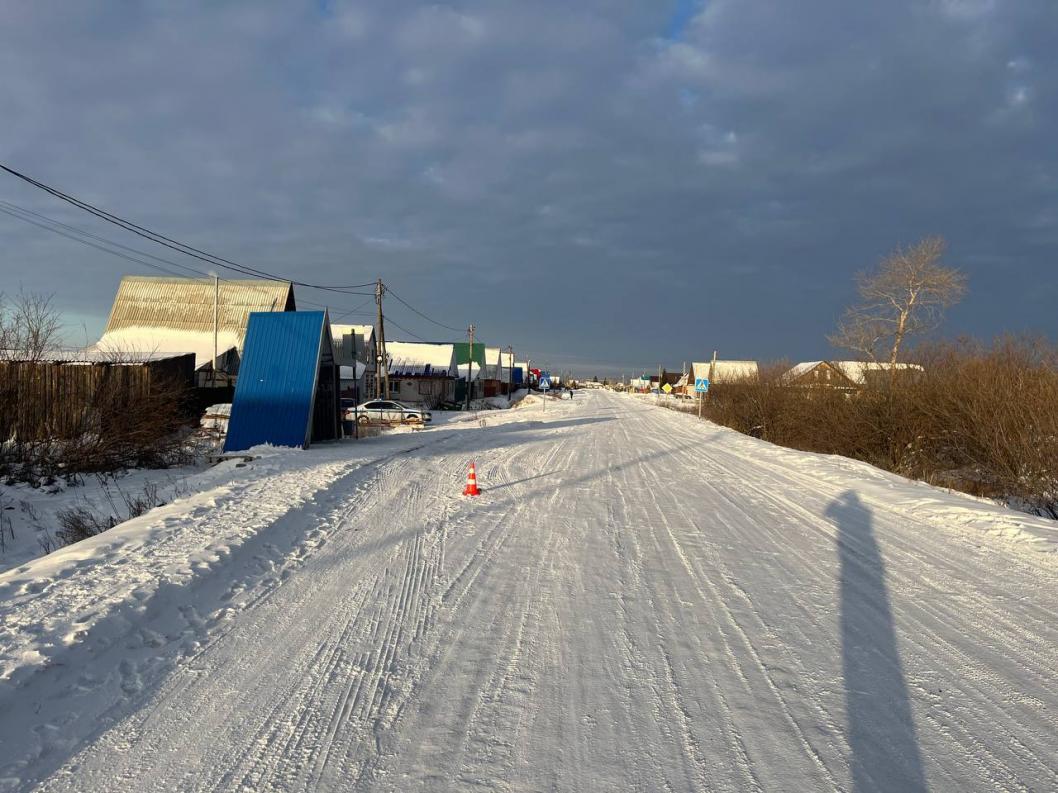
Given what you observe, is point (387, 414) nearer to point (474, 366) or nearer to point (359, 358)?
point (359, 358)

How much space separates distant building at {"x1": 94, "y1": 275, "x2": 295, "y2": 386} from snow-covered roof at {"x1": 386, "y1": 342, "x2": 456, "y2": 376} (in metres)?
16.4

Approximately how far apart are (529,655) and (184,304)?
4319 centimetres

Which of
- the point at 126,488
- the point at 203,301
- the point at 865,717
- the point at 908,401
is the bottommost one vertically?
the point at 126,488

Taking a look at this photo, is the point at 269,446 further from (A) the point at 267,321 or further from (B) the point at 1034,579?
(B) the point at 1034,579

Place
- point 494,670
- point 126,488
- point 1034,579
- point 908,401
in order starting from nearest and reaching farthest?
point 494,670
point 1034,579
point 126,488
point 908,401

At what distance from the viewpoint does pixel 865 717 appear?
3.90 meters

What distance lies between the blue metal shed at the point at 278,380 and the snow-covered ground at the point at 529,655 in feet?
31.3

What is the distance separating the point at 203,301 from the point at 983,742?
148ft

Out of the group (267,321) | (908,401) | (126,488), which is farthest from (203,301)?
(908,401)

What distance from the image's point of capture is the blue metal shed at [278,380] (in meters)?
18.4

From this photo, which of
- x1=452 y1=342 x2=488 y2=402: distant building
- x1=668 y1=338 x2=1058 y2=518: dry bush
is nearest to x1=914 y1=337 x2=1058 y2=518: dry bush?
x1=668 y1=338 x2=1058 y2=518: dry bush

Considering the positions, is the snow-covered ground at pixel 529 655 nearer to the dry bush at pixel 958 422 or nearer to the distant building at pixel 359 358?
the dry bush at pixel 958 422

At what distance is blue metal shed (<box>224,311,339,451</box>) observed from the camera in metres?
18.4

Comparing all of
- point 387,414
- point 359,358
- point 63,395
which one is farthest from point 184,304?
point 63,395
